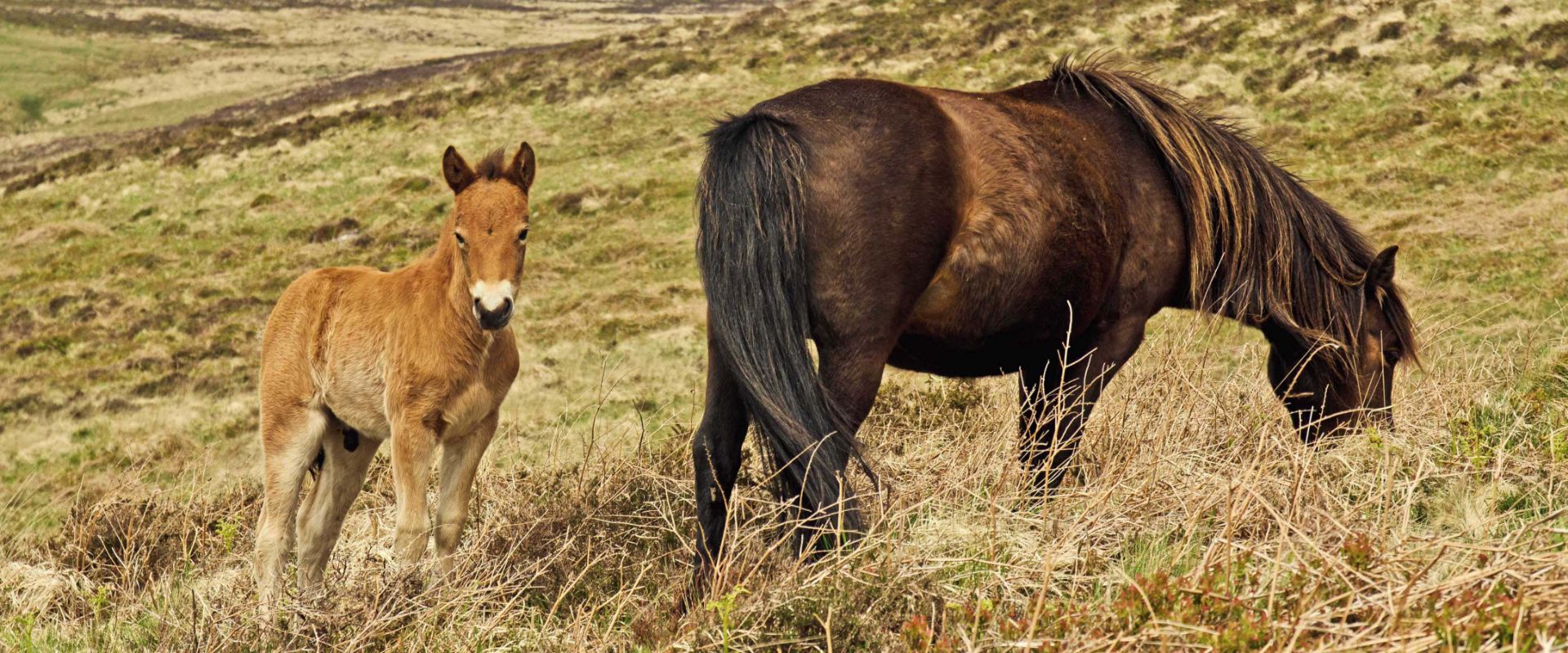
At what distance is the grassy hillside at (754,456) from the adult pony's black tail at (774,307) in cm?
27

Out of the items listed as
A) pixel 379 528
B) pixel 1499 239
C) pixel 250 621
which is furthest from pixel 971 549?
pixel 1499 239

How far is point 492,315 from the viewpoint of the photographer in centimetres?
438

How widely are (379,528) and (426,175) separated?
22953mm

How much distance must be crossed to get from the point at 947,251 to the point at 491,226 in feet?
5.78

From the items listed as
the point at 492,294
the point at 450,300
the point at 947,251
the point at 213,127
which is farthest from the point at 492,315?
the point at 213,127

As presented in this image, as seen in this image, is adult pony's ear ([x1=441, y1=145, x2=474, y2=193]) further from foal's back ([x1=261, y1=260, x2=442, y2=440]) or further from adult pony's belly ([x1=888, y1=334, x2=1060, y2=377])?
adult pony's belly ([x1=888, y1=334, x2=1060, y2=377])

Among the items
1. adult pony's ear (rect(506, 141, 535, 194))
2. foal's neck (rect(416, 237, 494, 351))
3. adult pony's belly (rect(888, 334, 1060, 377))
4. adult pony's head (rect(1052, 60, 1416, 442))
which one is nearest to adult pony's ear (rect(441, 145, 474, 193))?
adult pony's ear (rect(506, 141, 535, 194))

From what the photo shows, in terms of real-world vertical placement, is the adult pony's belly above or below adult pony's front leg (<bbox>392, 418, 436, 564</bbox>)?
above

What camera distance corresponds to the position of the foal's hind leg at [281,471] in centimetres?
508

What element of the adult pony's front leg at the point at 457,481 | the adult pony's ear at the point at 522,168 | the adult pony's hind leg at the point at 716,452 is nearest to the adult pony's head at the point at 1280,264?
the adult pony's hind leg at the point at 716,452

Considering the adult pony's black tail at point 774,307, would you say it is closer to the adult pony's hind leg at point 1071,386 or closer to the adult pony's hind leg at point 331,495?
the adult pony's hind leg at point 1071,386

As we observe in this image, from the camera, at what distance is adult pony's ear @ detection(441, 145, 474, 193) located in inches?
183

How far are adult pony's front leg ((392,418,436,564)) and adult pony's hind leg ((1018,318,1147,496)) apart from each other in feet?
7.73

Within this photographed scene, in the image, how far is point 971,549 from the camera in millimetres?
3594
